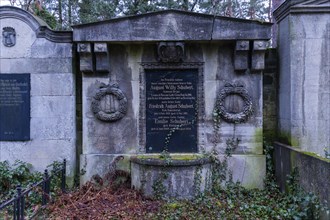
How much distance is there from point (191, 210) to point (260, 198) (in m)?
1.32

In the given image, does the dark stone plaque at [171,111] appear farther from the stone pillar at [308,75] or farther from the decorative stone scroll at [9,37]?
the decorative stone scroll at [9,37]

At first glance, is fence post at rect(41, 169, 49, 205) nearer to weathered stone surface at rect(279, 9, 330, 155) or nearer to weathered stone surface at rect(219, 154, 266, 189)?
weathered stone surface at rect(219, 154, 266, 189)

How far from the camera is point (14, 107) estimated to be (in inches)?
229

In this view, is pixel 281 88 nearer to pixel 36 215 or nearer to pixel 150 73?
pixel 150 73

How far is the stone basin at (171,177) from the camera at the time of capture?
5.11 metres

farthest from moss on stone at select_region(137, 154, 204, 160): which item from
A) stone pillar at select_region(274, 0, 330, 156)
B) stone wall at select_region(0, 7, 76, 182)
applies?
stone pillar at select_region(274, 0, 330, 156)

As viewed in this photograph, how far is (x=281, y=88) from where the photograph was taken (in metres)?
5.91

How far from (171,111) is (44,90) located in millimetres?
2434

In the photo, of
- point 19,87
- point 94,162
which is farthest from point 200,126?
point 19,87

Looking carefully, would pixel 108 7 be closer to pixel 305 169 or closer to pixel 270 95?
pixel 270 95

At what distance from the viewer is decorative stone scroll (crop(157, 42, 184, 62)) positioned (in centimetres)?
559

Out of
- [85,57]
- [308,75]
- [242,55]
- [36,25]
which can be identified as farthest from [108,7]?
[308,75]

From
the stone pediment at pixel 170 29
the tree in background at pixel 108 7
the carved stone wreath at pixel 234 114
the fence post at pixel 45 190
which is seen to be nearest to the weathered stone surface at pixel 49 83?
the stone pediment at pixel 170 29

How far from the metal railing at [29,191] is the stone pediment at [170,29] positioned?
238 centimetres
